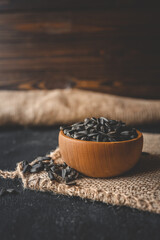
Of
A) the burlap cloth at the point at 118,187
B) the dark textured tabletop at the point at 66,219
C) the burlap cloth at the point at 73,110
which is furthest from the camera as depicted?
the burlap cloth at the point at 73,110

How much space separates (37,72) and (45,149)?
3.82 ft

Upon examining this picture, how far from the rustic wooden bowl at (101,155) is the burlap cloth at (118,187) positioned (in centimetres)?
4

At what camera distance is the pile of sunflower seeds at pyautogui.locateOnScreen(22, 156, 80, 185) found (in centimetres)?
69

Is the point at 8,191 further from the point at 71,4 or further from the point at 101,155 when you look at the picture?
the point at 71,4

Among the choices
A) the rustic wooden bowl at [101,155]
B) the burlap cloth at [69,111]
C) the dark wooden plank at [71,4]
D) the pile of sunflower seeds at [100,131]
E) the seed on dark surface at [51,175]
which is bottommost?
the burlap cloth at [69,111]

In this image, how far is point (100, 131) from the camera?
716mm

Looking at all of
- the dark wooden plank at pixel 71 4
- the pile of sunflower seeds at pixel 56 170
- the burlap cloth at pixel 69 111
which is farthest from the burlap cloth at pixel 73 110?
the dark wooden plank at pixel 71 4

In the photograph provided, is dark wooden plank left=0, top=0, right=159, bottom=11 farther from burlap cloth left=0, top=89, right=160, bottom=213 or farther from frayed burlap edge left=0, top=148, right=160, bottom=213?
frayed burlap edge left=0, top=148, right=160, bottom=213

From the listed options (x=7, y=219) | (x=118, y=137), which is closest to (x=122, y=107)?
(x=118, y=137)

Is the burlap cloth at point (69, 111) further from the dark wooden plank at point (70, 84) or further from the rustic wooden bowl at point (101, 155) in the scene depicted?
the rustic wooden bowl at point (101, 155)

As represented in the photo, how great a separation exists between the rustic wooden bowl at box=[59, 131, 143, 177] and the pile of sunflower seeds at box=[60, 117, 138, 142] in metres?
0.04

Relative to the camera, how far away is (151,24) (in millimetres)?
1896

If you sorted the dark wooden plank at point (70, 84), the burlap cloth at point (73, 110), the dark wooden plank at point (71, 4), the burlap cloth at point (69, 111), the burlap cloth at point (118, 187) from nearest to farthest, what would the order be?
the burlap cloth at point (118, 187) → the burlap cloth at point (73, 110) → the burlap cloth at point (69, 111) → the dark wooden plank at point (71, 4) → the dark wooden plank at point (70, 84)

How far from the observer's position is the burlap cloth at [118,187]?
568 mm
